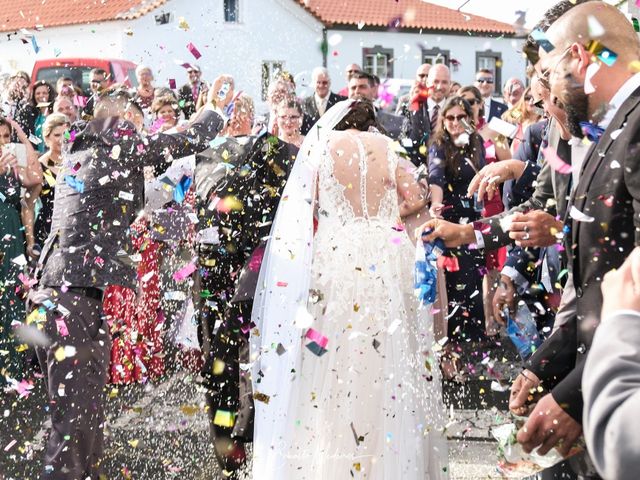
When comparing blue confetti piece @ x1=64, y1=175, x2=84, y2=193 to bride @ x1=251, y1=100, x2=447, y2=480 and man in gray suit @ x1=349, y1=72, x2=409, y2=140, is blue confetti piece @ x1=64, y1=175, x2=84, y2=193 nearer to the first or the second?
bride @ x1=251, y1=100, x2=447, y2=480

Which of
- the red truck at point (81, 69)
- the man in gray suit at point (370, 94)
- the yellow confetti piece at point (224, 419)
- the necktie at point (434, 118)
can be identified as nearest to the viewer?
the yellow confetti piece at point (224, 419)

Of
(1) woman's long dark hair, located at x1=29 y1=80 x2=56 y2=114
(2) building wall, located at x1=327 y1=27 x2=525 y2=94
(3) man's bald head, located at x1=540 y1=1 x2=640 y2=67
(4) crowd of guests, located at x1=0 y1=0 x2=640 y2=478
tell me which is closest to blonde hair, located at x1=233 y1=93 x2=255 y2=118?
(4) crowd of guests, located at x1=0 y1=0 x2=640 y2=478

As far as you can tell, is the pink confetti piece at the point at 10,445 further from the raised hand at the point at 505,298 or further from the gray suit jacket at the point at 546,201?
the gray suit jacket at the point at 546,201

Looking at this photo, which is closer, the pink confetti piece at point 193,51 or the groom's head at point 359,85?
the pink confetti piece at point 193,51

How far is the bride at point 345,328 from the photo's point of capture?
16.3ft

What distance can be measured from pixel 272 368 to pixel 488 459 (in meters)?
1.44

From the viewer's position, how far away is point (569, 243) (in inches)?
114

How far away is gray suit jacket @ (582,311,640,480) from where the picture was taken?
5.18 feet

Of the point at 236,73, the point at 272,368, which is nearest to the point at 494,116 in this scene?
the point at 272,368

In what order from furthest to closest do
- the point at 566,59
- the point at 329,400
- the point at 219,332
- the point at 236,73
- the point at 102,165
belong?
the point at 236,73 < the point at 219,332 < the point at 102,165 < the point at 329,400 < the point at 566,59

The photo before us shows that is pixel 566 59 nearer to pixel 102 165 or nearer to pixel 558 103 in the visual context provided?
pixel 558 103

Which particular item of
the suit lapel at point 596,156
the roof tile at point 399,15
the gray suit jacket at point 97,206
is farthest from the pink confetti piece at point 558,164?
the roof tile at point 399,15

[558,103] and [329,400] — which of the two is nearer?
[558,103]

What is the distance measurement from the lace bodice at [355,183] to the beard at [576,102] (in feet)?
8.79
